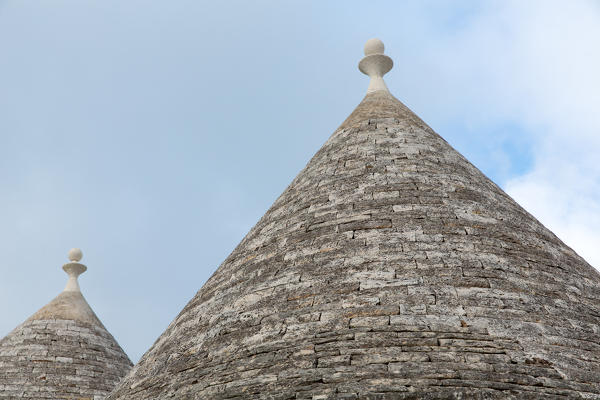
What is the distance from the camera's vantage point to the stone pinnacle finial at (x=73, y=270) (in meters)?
13.3

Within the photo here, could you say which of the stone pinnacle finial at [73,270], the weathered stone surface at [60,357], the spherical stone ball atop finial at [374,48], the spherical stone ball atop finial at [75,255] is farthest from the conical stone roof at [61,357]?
the spherical stone ball atop finial at [374,48]

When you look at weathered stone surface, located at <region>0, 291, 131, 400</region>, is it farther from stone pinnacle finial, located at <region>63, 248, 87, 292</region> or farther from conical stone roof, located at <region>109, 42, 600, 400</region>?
conical stone roof, located at <region>109, 42, 600, 400</region>

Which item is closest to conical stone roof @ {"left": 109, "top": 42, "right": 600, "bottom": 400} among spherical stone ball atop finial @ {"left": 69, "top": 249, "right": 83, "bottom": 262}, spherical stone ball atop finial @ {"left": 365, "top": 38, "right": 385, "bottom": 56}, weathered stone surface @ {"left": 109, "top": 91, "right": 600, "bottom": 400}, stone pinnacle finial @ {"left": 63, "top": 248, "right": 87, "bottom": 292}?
weathered stone surface @ {"left": 109, "top": 91, "right": 600, "bottom": 400}

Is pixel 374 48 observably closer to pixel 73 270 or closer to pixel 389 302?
pixel 389 302

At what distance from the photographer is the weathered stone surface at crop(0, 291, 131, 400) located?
11086 millimetres

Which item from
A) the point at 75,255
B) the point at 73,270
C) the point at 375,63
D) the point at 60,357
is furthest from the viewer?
the point at 75,255

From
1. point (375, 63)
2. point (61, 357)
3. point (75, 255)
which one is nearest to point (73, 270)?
point (75, 255)

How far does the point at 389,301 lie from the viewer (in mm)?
5129

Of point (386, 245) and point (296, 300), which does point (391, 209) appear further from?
point (296, 300)

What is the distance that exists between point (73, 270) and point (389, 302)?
966cm


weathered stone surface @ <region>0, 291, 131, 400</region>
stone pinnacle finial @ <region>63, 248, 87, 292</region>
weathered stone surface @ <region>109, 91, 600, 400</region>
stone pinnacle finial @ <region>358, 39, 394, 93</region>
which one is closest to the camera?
weathered stone surface @ <region>109, 91, 600, 400</region>

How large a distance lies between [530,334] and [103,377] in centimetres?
823

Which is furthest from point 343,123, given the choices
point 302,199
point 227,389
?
point 227,389

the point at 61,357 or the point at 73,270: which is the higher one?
the point at 73,270
